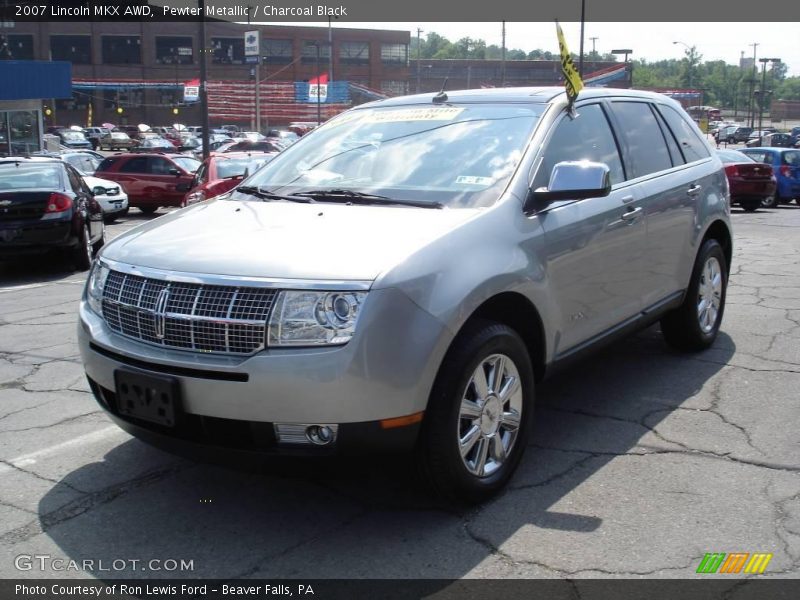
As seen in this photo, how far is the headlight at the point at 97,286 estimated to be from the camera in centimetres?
392

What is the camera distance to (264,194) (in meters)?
4.59

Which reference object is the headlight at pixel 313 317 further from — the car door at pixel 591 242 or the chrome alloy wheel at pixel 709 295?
the chrome alloy wheel at pixel 709 295

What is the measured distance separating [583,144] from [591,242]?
0.62 metres

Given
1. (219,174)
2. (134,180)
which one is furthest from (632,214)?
(134,180)

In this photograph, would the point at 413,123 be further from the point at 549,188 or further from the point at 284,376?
→ the point at 284,376

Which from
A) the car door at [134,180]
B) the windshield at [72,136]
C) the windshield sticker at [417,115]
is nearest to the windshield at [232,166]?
the car door at [134,180]

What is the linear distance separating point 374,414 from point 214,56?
8955 cm

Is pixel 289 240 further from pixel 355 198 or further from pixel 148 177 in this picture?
pixel 148 177

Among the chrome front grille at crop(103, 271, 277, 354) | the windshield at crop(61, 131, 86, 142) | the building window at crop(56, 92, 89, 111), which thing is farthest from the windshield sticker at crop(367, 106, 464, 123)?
the building window at crop(56, 92, 89, 111)

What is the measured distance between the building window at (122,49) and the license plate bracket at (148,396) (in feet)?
298

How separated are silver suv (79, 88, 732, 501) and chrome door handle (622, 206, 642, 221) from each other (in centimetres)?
3

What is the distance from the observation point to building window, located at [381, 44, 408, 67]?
90000 mm

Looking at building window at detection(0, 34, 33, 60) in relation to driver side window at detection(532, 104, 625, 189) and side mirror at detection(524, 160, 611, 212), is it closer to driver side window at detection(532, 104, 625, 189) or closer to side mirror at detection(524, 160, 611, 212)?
driver side window at detection(532, 104, 625, 189)

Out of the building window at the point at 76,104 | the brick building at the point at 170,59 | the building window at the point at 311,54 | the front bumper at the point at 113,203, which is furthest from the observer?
the building window at the point at 311,54
